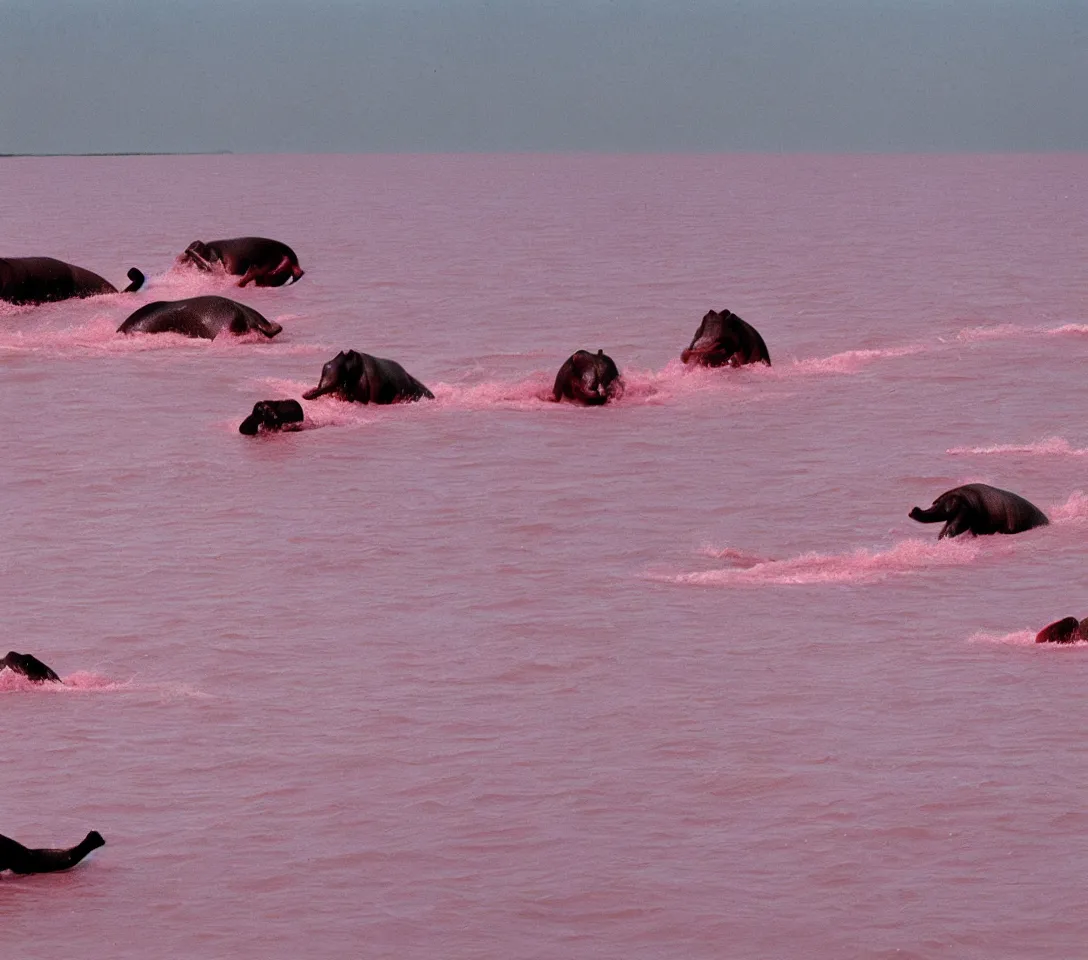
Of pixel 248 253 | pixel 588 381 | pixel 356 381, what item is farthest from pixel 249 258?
pixel 588 381

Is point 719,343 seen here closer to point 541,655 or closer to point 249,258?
point 249,258

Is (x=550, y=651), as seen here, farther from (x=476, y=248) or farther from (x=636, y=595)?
(x=476, y=248)

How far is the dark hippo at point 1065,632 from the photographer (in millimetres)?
15062

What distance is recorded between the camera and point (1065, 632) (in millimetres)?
15062

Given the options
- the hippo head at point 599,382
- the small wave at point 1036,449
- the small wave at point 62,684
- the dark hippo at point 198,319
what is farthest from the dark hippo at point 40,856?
the dark hippo at point 198,319

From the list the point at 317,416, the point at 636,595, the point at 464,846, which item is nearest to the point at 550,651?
the point at 636,595

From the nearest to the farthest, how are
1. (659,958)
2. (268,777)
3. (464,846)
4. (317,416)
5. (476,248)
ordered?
(659,958), (464,846), (268,777), (317,416), (476,248)

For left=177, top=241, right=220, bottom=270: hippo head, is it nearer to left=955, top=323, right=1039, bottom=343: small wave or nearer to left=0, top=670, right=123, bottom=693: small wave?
left=955, top=323, right=1039, bottom=343: small wave

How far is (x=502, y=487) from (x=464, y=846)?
10849mm

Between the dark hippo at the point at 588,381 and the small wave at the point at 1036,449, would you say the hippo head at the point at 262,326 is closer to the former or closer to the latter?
the dark hippo at the point at 588,381

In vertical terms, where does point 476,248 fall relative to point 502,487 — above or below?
above

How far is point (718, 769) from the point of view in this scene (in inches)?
488

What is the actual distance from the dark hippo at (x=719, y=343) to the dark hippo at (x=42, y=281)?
36.3 ft

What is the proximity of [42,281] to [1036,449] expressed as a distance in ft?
62.5
